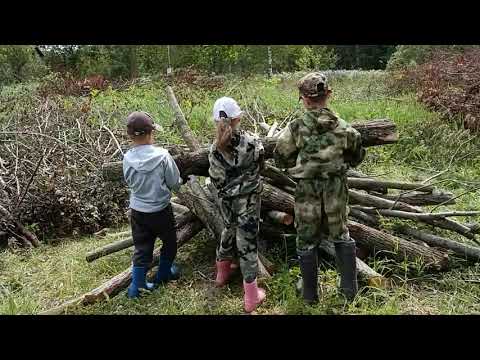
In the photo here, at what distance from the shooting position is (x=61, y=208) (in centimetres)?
594

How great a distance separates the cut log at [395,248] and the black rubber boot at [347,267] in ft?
2.13

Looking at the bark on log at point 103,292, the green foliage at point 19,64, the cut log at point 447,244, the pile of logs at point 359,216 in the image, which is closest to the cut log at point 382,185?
the pile of logs at point 359,216

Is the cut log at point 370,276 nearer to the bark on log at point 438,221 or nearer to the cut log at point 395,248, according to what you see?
the cut log at point 395,248

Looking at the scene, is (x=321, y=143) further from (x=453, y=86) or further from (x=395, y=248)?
(x=453, y=86)

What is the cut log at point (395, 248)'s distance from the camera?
13.7 ft

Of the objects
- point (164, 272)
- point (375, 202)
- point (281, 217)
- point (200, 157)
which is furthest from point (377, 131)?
point (164, 272)

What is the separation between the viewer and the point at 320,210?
3.63 m

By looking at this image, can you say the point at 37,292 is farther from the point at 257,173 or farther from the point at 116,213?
the point at 257,173

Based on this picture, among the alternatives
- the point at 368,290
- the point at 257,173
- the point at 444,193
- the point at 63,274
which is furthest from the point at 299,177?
the point at 63,274

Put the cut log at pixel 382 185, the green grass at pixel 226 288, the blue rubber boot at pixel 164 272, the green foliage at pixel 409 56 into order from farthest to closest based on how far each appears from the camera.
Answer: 1. the green foliage at pixel 409 56
2. the cut log at pixel 382 185
3. the blue rubber boot at pixel 164 272
4. the green grass at pixel 226 288

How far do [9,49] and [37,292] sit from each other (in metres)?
17.4

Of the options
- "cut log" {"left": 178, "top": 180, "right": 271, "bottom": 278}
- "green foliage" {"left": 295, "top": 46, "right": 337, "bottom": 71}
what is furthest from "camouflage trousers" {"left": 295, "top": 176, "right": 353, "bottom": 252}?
"green foliage" {"left": 295, "top": 46, "right": 337, "bottom": 71}

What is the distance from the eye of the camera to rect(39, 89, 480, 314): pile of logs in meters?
4.21

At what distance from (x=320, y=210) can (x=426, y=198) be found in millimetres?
1862
